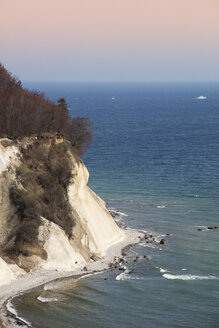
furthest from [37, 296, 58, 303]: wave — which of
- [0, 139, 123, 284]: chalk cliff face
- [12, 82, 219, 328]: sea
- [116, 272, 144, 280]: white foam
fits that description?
[116, 272, 144, 280]: white foam

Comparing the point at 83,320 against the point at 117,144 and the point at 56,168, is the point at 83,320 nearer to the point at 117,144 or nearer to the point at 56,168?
the point at 56,168

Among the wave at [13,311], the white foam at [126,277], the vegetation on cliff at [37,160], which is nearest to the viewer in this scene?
the wave at [13,311]

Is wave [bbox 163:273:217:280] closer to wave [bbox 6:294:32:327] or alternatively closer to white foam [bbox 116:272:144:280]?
white foam [bbox 116:272:144:280]

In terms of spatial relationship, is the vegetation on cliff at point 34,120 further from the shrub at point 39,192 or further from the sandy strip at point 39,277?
the sandy strip at point 39,277

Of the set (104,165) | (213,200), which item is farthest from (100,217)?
(104,165)

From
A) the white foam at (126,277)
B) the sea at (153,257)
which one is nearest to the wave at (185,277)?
the sea at (153,257)
